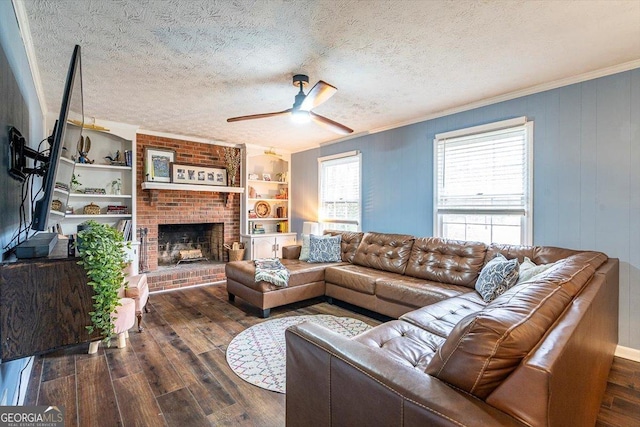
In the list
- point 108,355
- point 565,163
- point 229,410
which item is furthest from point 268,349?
point 565,163

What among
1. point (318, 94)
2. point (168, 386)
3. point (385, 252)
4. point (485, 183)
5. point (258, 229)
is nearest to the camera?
point (168, 386)

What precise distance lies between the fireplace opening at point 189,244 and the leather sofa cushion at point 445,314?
4196mm

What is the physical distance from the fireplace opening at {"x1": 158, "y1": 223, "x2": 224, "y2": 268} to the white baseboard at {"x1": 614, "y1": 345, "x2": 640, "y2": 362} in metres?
5.34

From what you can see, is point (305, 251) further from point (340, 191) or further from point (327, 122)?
point (327, 122)

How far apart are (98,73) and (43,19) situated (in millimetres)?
781

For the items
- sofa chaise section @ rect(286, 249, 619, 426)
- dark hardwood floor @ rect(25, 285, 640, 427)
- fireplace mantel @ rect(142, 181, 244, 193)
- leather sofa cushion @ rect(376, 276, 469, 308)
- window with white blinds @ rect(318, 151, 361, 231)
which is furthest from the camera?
window with white blinds @ rect(318, 151, 361, 231)

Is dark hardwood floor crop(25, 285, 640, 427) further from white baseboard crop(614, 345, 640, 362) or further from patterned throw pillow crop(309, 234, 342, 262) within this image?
patterned throw pillow crop(309, 234, 342, 262)

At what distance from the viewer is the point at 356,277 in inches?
137

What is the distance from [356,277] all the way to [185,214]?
3222mm

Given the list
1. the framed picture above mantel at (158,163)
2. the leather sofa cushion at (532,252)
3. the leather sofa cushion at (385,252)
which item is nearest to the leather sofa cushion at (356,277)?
the leather sofa cushion at (385,252)

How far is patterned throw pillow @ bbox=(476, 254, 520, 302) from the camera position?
2.53 metres

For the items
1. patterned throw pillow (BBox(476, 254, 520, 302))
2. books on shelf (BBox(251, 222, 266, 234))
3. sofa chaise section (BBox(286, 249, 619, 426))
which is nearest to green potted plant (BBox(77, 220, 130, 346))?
sofa chaise section (BBox(286, 249, 619, 426))

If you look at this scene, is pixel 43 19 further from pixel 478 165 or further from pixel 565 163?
pixel 565 163

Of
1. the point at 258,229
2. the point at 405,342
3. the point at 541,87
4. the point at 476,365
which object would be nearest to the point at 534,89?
the point at 541,87
